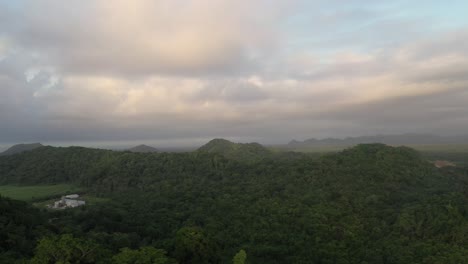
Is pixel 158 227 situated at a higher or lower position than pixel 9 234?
lower

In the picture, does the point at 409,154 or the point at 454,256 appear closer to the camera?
the point at 454,256

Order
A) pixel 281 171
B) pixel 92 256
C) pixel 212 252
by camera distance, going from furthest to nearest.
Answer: pixel 281 171 → pixel 212 252 → pixel 92 256

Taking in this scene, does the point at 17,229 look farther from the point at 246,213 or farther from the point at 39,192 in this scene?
the point at 39,192

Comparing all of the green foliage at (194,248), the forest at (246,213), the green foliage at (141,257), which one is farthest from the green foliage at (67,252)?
the green foliage at (194,248)

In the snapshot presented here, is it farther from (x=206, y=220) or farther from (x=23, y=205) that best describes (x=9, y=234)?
(x=206, y=220)

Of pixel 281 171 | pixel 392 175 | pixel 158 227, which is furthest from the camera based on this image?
pixel 281 171

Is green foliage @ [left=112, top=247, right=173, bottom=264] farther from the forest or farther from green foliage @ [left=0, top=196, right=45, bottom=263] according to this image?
green foliage @ [left=0, top=196, right=45, bottom=263]

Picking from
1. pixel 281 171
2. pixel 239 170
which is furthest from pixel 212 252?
pixel 239 170
